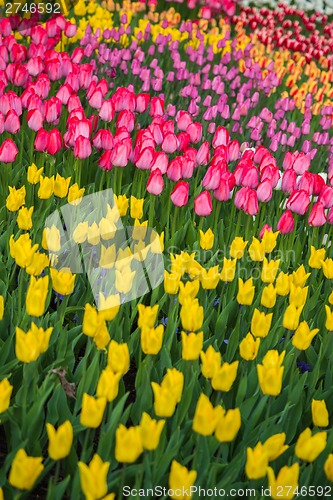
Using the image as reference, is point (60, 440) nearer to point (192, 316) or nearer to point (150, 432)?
point (150, 432)

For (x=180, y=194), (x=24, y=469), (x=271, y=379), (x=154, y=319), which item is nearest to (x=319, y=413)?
(x=271, y=379)

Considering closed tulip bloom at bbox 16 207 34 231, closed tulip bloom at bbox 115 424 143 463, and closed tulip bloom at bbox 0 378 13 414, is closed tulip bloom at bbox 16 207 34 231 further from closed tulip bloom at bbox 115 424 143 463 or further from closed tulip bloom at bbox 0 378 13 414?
closed tulip bloom at bbox 115 424 143 463

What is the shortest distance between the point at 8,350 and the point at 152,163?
133cm

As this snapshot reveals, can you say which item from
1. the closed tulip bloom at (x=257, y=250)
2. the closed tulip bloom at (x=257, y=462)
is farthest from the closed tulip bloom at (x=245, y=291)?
the closed tulip bloom at (x=257, y=462)

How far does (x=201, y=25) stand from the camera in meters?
9.36

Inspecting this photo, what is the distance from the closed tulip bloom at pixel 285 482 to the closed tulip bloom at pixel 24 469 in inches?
21.0

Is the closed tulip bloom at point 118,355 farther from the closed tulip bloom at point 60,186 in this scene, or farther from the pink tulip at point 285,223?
the pink tulip at point 285,223

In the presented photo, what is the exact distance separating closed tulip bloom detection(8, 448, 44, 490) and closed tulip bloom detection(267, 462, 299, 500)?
0.53 m

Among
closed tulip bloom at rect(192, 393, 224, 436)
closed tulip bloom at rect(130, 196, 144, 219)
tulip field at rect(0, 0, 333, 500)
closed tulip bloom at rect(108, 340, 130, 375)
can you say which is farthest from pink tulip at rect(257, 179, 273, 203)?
closed tulip bloom at rect(192, 393, 224, 436)

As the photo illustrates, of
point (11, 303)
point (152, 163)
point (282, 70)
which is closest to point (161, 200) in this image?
point (152, 163)

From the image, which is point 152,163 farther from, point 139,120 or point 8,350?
point 139,120

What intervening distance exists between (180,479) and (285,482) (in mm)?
244

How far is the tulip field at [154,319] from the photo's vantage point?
1.69m

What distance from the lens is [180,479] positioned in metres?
1.46
